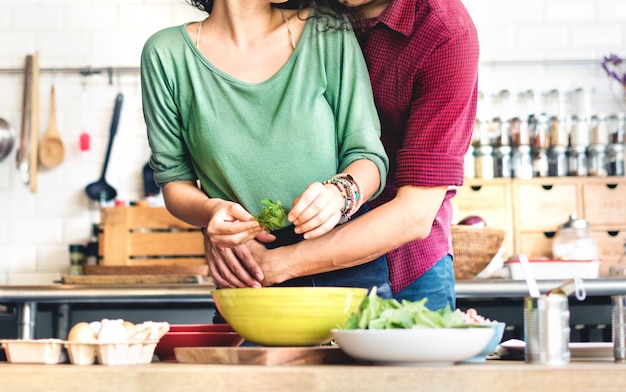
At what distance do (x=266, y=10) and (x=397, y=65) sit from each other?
10.7 inches

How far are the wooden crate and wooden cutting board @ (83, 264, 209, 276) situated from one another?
0.25m

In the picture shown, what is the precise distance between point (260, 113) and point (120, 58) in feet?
10.7

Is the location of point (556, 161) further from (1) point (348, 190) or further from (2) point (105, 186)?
(1) point (348, 190)

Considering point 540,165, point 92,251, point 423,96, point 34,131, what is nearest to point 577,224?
point 540,165

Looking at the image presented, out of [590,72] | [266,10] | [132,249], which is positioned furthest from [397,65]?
[590,72]

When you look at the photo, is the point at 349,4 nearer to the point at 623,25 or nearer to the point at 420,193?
the point at 420,193

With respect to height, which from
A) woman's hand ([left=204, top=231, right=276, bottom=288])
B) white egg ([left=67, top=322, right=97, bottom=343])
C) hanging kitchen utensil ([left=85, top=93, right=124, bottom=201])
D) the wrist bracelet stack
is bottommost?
white egg ([left=67, top=322, right=97, bottom=343])

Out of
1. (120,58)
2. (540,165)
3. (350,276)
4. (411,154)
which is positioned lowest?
(350,276)

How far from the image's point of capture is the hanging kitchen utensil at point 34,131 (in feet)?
15.2

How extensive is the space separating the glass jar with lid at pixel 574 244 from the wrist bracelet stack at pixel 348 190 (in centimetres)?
259

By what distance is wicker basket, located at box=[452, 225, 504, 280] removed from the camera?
10.4 ft

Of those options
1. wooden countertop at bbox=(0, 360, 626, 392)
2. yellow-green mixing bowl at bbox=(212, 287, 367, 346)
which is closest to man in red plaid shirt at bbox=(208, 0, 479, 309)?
yellow-green mixing bowl at bbox=(212, 287, 367, 346)

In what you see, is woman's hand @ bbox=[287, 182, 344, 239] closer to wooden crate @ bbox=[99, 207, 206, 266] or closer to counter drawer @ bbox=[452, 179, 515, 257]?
wooden crate @ bbox=[99, 207, 206, 266]

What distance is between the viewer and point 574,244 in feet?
13.3
